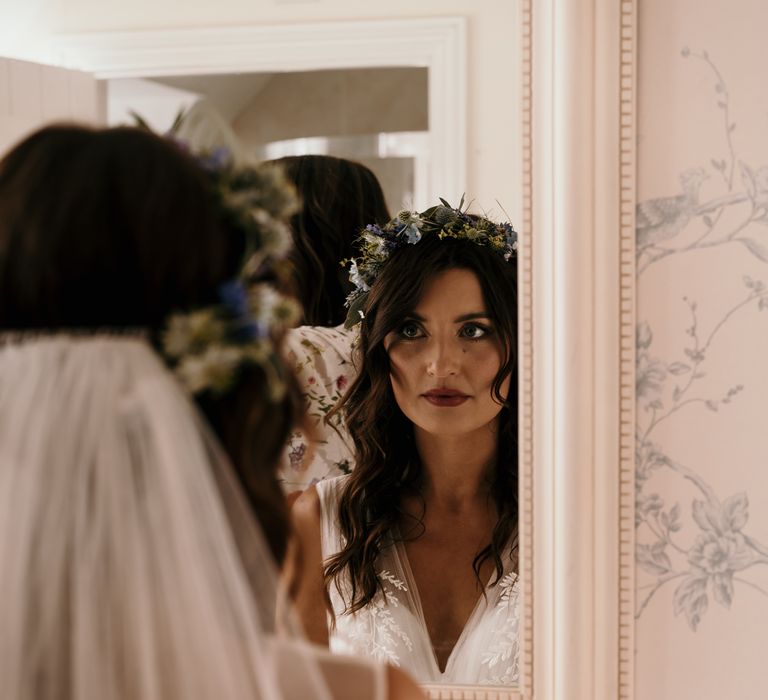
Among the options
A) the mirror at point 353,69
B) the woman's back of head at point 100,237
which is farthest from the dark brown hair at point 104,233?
the mirror at point 353,69

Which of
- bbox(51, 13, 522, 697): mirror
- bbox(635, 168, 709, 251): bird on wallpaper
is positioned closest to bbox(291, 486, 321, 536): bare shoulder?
bbox(51, 13, 522, 697): mirror

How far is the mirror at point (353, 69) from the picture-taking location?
1.05 meters

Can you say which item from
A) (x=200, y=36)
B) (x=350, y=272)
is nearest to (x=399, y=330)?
(x=350, y=272)

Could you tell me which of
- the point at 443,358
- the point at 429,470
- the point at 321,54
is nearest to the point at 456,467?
the point at 429,470

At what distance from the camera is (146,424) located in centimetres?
60

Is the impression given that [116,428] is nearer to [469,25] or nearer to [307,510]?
[307,510]

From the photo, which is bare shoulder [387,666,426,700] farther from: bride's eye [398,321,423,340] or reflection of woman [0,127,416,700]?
bride's eye [398,321,423,340]

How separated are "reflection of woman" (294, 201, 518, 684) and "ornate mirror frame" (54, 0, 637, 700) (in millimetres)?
51

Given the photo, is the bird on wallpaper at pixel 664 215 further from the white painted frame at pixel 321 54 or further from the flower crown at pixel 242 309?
the flower crown at pixel 242 309

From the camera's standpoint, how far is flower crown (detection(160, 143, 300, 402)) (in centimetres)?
61

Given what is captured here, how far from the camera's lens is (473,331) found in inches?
42.3

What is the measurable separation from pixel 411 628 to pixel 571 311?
40 cm

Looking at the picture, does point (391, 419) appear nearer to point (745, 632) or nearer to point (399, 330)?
point (399, 330)

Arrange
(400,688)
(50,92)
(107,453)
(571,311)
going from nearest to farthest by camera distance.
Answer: (107,453), (400,688), (571,311), (50,92)
